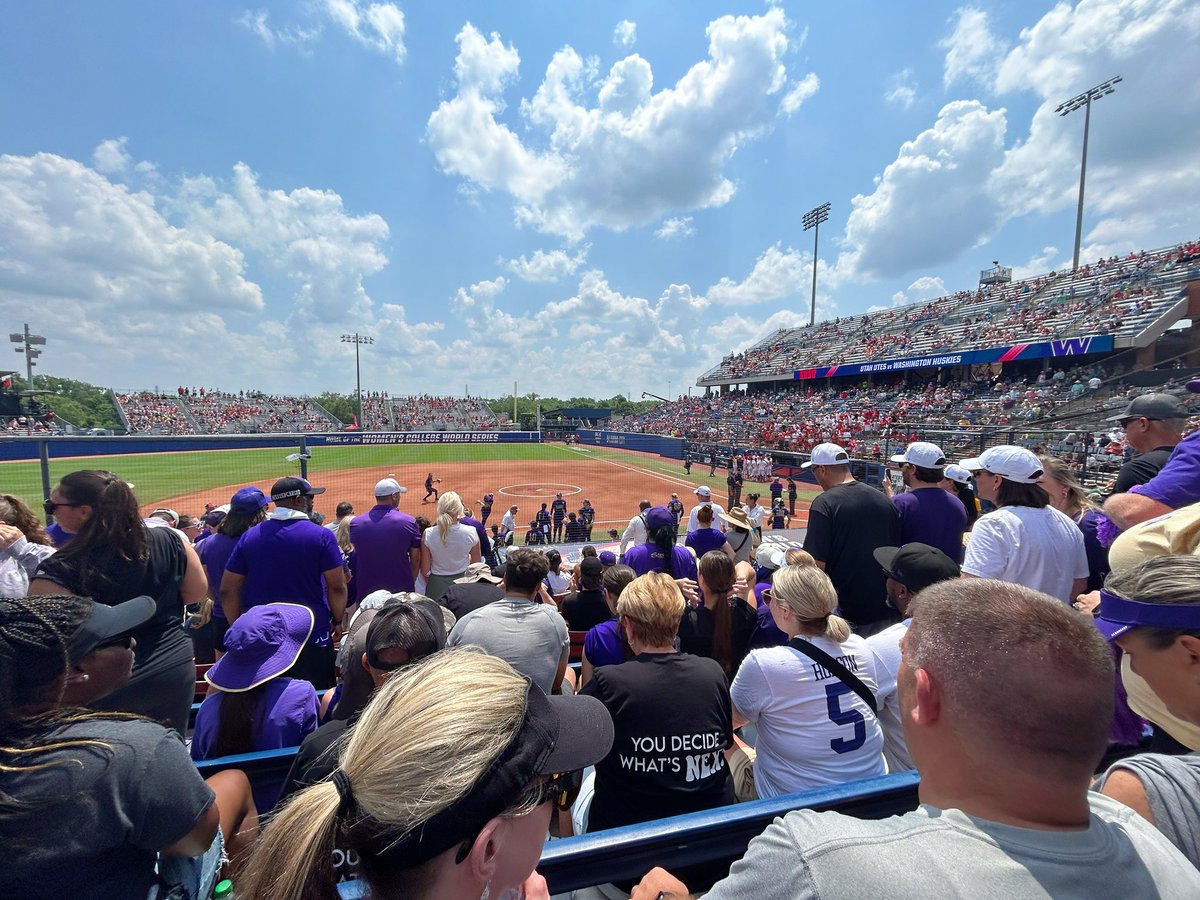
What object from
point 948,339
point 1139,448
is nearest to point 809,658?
point 1139,448

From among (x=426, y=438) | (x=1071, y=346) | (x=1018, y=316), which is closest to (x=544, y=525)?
(x=426, y=438)

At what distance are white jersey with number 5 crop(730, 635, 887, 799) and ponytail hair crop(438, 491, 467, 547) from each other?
14.6 feet

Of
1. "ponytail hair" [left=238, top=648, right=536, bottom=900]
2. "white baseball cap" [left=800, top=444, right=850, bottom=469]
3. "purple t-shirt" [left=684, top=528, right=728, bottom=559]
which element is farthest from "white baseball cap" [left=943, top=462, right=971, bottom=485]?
"ponytail hair" [left=238, top=648, right=536, bottom=900]

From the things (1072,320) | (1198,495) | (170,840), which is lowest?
(170,840)

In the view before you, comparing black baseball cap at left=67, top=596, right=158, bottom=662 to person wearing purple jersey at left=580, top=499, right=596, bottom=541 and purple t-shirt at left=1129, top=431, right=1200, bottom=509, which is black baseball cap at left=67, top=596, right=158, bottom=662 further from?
person wearing purple jersey at left=580, top=499, right=596, bottom=541

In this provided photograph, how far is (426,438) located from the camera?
44719 millimetres

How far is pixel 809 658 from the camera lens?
8.29ft

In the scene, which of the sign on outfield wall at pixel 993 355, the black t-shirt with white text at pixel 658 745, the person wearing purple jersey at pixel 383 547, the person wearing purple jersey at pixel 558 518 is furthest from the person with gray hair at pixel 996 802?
the sign on outfield wall at pixel 993 355

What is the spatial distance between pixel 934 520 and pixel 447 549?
211 inches

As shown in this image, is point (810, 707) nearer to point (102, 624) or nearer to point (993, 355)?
point (102, 624)

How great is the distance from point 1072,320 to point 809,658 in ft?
138

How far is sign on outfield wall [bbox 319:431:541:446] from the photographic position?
40.8m

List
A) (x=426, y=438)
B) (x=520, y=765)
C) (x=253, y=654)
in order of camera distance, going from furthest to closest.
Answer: (x=426, y=438) < (x=253, y=654) < (x=520, y=765)

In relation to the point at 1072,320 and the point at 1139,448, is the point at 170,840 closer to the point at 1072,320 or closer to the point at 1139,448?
the point at 1139,448
